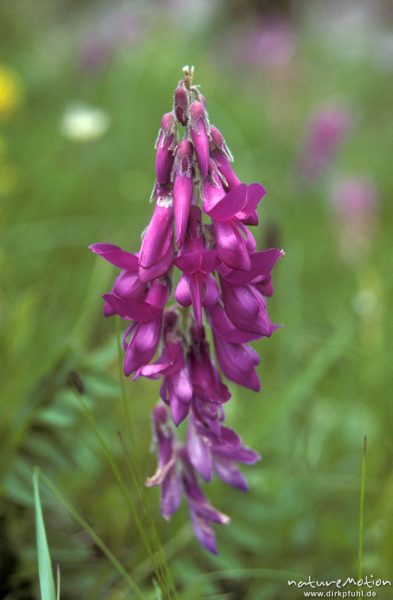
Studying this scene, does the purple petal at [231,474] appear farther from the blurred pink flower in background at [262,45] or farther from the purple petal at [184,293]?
the blurred pink flower in background at [262,45]

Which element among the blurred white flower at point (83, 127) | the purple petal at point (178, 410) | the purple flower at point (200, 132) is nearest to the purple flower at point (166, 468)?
the purple petal at point (178, 410)

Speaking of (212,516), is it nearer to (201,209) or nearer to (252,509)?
(252,509)

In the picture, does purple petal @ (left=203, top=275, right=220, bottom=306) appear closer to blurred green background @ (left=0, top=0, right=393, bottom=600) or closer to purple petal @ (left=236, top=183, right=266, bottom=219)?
purple petal @ (left=236, top=183, right=266, bottom=219)

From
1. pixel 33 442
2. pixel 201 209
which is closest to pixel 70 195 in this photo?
pixel 33 442

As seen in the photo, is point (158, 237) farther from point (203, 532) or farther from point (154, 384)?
point (154, 384)

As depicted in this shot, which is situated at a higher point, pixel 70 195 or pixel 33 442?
pixel 70 195

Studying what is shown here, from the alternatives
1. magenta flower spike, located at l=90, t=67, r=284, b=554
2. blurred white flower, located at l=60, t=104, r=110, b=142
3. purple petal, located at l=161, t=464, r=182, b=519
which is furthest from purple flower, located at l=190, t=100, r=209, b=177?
blurred white flower, located at l=60, t=104, r=110, b=142

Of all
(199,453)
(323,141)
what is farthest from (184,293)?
(323,141)
